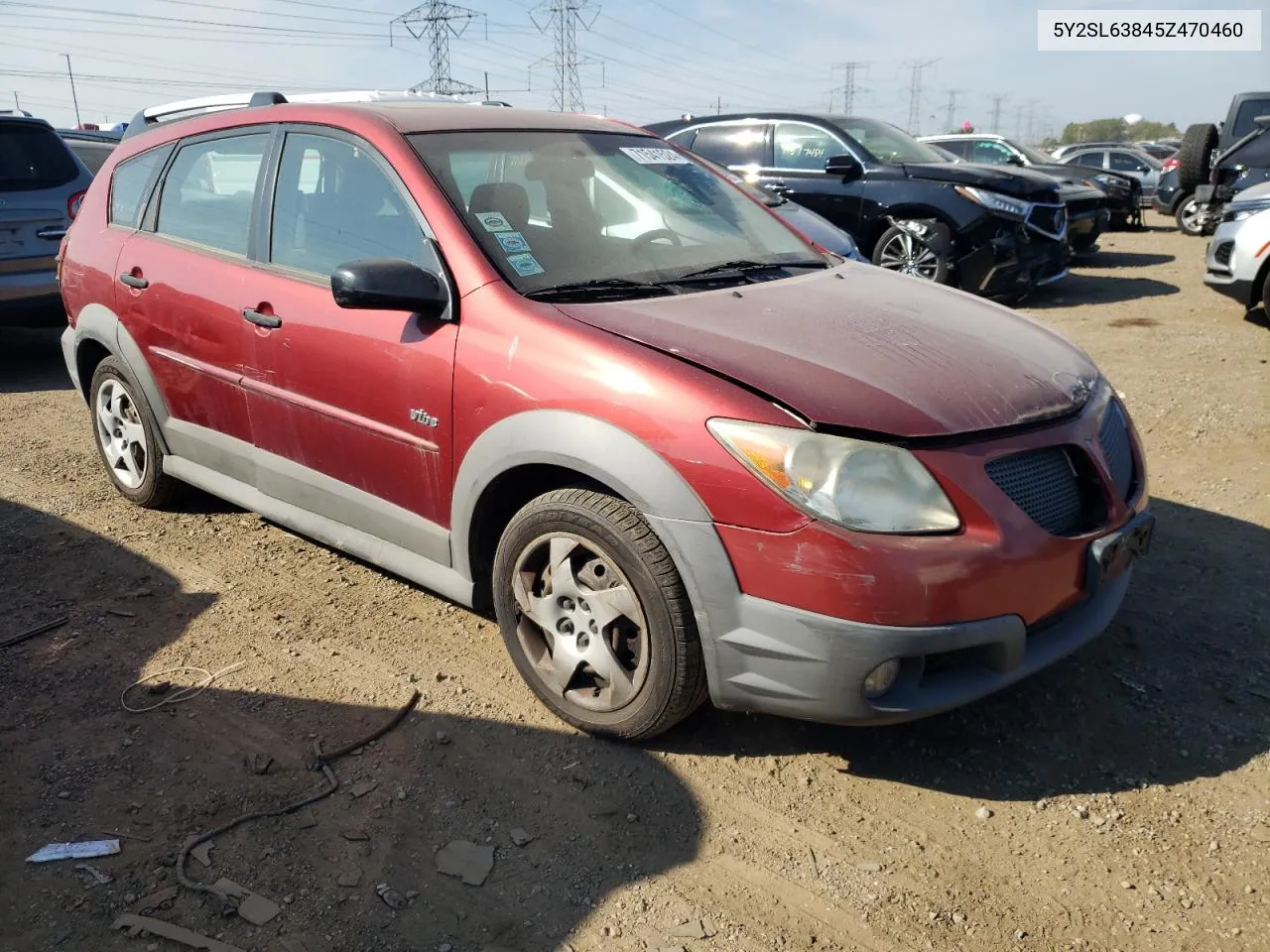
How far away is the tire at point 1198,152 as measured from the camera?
44.4 feet

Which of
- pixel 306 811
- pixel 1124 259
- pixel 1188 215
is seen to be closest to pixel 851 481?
pixel 306 811

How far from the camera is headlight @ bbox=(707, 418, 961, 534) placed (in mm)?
2406

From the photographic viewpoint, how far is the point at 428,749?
2.92 metres

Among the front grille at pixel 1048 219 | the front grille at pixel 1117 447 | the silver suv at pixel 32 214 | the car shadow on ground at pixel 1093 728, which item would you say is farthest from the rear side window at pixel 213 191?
the front grille at pixel 1048 219

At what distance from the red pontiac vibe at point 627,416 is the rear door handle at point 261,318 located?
0.02 m

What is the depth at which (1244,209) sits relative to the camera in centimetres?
805

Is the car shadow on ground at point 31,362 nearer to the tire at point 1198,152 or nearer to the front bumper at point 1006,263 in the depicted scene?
the front bumper at point 1006,263

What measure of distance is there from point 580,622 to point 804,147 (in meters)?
8.05

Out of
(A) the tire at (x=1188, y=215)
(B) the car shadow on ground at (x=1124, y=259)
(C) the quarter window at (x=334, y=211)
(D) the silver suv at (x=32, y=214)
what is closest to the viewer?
(C) the quarter window at (x=334, y=211)

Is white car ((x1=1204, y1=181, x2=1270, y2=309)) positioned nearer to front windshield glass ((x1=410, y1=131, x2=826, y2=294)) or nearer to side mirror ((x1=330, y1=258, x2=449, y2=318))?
front windshield glass ((x1=410, y1=131, x2=826, y2=294))

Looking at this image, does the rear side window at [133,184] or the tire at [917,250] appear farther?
the tire at [917,250]

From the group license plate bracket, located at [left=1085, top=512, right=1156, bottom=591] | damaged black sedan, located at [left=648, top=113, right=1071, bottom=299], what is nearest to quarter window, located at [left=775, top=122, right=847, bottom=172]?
damaged black sedan, located at [left=648, top=113, right=1071, bottom=299]

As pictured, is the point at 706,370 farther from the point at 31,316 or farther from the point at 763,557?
the point at 31,316

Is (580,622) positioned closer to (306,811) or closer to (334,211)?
(306,811)
